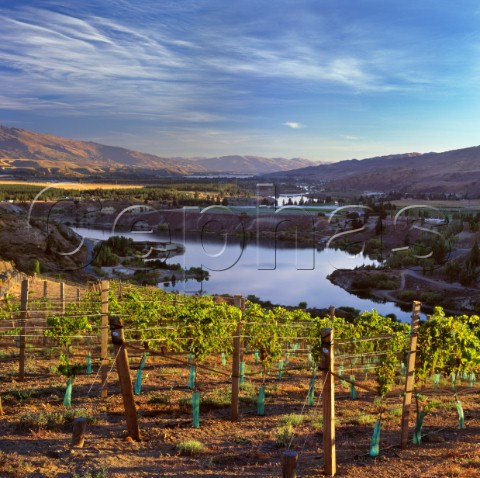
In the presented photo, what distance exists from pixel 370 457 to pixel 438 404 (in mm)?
4318

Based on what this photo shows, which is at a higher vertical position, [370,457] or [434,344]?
[434,344]

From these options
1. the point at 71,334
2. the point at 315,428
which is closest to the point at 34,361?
the point at 71,334

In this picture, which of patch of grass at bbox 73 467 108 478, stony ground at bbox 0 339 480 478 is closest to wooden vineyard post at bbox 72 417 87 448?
stony ground at bbox 0 339 480 478

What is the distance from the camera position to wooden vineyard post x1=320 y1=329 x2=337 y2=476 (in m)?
7.24

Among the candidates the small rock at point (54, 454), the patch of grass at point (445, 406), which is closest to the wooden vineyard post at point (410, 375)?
the patch of grass at point (445, 406)

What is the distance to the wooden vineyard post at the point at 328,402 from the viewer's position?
7.24 metres

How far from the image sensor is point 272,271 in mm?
53938

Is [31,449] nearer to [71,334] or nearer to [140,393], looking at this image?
[140,393]

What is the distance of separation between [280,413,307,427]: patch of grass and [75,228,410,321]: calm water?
26897 millimetres

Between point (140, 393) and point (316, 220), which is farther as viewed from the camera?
point (316, 220)

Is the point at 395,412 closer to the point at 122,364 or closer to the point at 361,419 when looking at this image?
the point at 361,419

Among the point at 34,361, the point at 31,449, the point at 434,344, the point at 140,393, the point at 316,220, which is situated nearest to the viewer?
the point at 31,449

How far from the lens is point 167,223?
91.8 meters

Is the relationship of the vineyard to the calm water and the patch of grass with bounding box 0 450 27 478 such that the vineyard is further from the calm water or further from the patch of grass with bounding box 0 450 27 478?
the calm water
